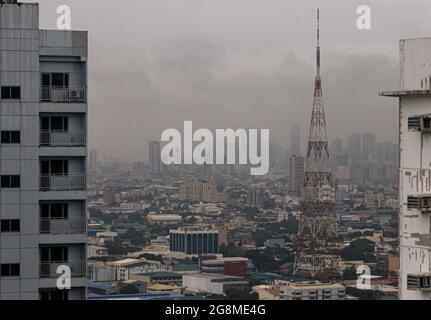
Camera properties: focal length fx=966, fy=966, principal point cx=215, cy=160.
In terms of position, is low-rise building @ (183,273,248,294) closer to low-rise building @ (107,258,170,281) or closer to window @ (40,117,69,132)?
low-rise building @ (107,258,170,281)

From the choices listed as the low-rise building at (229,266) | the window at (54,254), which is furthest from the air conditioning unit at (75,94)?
the low-rise building at (229,266)

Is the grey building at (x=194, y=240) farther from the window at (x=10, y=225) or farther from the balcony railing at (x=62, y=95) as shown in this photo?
the window at (x=10, y=225)

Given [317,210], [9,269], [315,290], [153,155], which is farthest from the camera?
[317,210]

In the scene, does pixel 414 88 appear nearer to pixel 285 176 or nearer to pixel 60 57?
pixel 60 57

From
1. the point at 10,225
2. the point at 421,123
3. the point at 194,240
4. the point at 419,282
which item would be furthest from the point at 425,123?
the point at 194,240

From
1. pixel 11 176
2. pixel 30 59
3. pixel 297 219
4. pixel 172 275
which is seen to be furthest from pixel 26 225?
pixel 297 219

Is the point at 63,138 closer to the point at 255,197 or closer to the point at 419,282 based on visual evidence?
the point at 419,282
